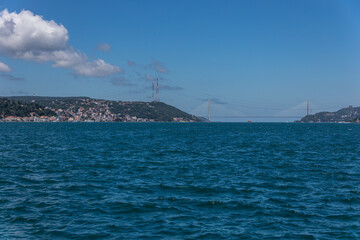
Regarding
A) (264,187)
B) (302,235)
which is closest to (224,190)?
(264,187)

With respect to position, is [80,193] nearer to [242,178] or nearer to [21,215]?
[21,215]

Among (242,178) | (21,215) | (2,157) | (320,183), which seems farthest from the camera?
(2,157)

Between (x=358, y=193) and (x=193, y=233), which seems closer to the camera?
(x=193, y=233)

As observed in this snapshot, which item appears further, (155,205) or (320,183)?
(320,183)

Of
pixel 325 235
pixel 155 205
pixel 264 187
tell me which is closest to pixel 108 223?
pixel 155 205

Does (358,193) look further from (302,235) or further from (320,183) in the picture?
(302,235)

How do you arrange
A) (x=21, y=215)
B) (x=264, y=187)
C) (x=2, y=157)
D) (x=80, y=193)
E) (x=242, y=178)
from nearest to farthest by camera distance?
(x=21, y=215) → (x=80, y=193) → (x=264, y=187) → (x=242, y=178) → (x=2, y=157)

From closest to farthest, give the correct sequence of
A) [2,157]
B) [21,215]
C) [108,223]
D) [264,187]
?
[108,223] < [21,215] < [264,187] < [2,157]

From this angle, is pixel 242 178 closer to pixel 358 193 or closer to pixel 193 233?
pixel 358 193

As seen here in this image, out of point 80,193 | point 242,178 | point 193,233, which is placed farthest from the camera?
point 242,178
